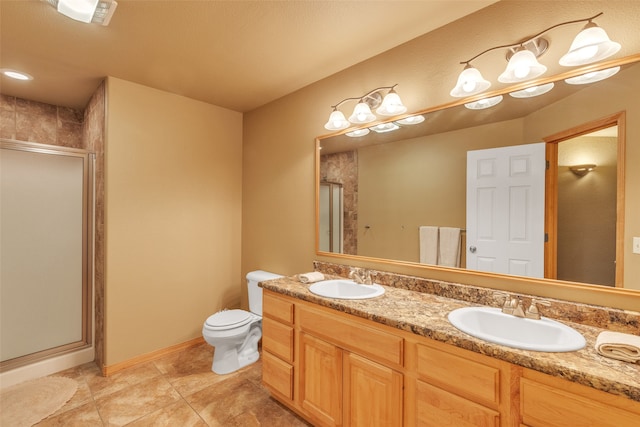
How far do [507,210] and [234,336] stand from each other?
2.09m

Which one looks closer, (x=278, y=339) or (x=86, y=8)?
(x=86, y=8)

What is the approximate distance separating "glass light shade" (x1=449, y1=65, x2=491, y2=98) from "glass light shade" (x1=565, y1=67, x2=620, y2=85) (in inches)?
13.6

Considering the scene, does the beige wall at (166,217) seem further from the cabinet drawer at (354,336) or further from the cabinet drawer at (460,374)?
the cabinet drawer at (460,374)

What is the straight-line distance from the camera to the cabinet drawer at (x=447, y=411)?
1.07 metres

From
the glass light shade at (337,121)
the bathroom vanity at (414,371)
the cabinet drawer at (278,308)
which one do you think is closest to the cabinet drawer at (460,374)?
the bathroom vanity at (414,371)

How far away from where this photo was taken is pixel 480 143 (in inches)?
64.1

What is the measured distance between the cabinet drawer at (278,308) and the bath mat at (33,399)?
60.7 inches

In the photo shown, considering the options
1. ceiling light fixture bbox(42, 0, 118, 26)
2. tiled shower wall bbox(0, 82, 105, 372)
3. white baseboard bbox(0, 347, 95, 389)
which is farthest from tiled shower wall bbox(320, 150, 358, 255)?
white baseboard bbox(0, 347, 95, 389)

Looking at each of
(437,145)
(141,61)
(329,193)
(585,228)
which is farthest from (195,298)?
(585,228)

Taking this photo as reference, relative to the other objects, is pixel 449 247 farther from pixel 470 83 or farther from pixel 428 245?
pixel 470 83

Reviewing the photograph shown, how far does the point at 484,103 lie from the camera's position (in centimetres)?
160

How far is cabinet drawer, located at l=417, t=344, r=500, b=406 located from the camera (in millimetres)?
1055

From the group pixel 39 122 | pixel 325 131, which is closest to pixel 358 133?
pixel 325 131

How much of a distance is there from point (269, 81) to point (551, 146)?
201cm
